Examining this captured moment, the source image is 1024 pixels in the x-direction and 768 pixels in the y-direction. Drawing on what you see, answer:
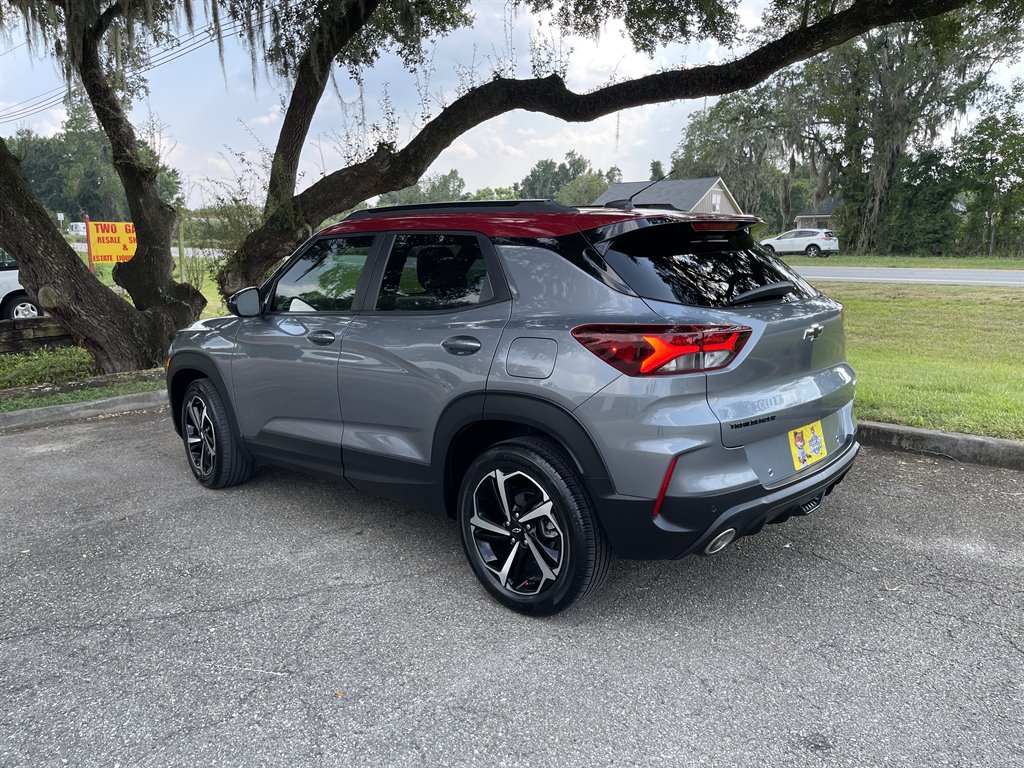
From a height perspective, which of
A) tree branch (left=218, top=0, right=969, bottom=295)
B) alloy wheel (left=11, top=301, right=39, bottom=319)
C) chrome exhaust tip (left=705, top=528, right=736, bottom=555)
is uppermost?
tree branch (left=218, top=0, right=969, bottom=295)

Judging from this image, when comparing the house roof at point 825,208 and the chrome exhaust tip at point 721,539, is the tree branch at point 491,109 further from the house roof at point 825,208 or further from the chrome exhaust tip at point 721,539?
the house roof at point 825,208

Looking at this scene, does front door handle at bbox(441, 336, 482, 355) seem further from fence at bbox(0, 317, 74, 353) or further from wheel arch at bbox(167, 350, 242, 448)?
fence at bbox(0, 317, 74, 353)

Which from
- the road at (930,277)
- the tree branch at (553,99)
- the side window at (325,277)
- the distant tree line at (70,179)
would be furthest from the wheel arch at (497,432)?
the distant tree line at (70,179)

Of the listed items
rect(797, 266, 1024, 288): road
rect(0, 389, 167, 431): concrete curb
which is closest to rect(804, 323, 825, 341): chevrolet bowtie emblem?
rect(0, 389, 167, 431): concrete curb

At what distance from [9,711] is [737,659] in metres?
2.61

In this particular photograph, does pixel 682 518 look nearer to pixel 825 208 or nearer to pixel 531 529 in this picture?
pixel 531 529

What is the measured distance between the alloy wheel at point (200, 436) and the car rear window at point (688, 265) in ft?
9.96

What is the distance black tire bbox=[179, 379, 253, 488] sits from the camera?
467cm

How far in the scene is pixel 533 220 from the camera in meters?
3.21

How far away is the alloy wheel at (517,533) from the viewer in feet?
10.0

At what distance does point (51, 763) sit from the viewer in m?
2.31

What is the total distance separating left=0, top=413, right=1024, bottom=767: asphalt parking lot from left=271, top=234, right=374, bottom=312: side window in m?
1.25

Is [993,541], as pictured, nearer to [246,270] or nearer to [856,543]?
[856,543]

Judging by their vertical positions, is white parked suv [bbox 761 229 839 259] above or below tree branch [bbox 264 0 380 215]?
below
